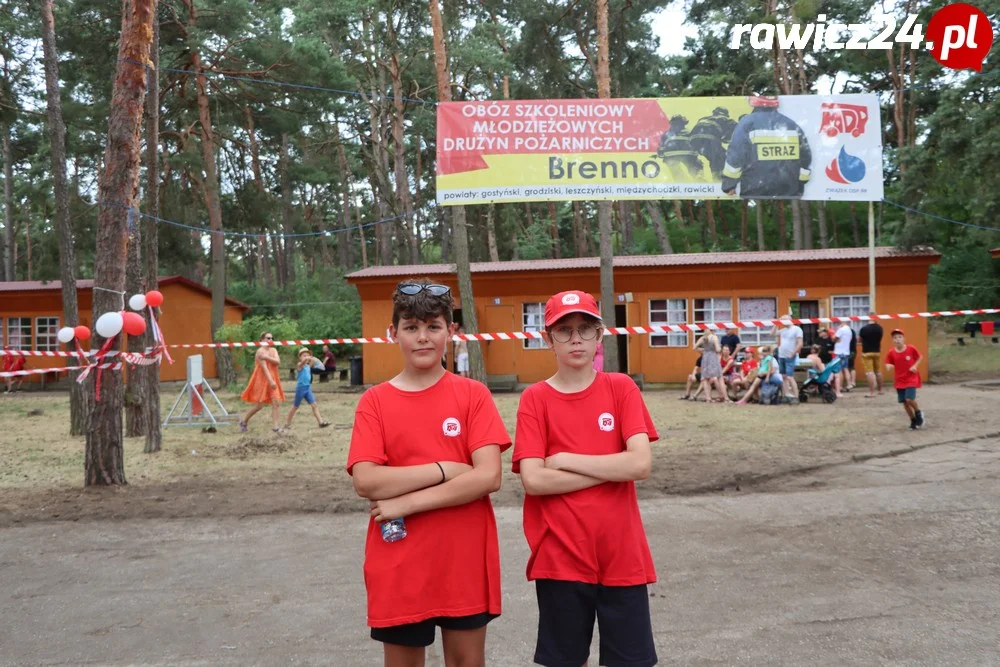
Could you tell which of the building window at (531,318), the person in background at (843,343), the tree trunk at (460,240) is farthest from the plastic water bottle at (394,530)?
the building window at (531,318)

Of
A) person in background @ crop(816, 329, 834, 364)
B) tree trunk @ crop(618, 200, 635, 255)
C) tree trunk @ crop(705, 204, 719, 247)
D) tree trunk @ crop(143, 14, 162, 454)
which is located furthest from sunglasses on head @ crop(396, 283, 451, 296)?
tree trunk @ crop(705, 204, 719, 247)

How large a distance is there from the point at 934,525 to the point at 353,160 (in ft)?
130

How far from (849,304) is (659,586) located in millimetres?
18682

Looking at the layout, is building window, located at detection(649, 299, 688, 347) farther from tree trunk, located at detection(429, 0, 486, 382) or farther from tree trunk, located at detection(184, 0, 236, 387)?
tree trunk, located at detection(184, 0, 236, 387)

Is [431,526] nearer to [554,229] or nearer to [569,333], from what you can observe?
[569,333]

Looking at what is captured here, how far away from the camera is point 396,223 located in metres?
41.6

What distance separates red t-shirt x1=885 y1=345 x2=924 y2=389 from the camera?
37.3 feet

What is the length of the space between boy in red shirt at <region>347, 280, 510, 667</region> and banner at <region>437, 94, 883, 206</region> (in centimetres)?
1264

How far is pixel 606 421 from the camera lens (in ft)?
9.70

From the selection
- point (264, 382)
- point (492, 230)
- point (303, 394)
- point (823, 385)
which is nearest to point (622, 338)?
point (823, 385)

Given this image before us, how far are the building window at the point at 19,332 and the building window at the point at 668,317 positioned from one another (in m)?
20.3

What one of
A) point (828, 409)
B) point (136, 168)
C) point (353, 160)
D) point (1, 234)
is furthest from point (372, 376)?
point (1, 234)

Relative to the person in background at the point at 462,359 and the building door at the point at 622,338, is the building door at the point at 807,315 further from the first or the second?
the person in background at the point at 462,359

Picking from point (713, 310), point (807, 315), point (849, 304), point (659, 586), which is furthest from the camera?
point (713, 310)
